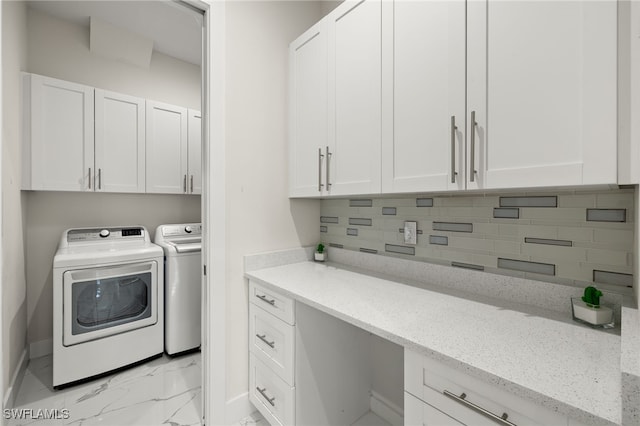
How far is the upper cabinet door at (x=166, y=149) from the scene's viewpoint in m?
2.82

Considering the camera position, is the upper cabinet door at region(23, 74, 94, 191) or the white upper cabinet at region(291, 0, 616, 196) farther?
the upper cabinet door at region(23, 74, 94, 191)

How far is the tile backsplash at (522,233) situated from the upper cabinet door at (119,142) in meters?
2.27

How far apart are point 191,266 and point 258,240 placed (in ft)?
3.67

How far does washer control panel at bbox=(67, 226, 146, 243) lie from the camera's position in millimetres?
2441

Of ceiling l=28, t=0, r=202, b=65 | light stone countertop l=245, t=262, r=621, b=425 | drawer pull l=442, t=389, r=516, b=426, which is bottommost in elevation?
drawer pull l=442, t=389, r=516, b=426

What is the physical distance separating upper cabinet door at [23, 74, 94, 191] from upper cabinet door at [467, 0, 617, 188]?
9.36 feet

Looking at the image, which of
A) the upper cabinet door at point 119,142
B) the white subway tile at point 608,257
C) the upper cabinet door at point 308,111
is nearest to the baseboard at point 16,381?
the upper cabinet door at point 119,142

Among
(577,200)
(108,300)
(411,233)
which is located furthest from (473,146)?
(108,300)

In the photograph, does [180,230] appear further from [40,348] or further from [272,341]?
[272,341]

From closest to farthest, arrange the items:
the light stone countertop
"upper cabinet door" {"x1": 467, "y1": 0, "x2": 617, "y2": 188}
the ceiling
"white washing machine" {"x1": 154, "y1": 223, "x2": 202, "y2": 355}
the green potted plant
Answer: the light stone countertop
"upper cabinet door" {"x1": 467, "y1": 0, "x2": 617, "y2": 188}
the green potted plant
the ceiling
"white washing machine" {"x1": 154, "y1": 223, "x2": 202, "y2": 355}

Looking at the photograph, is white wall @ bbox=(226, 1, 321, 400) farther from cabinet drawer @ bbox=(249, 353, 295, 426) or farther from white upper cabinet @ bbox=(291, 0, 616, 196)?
white upper cabinet @ bbox=(291, 0, 616, 196)

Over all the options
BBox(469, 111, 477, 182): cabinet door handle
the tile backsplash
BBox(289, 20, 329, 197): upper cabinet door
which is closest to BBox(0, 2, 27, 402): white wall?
BBox(289, 20, 329, 197): upper cabinet door

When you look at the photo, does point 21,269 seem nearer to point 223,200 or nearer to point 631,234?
point 223,200

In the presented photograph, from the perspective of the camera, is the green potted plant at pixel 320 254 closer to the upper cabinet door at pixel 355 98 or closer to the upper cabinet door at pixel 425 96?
the upper cabinet door at pixel 355 98
